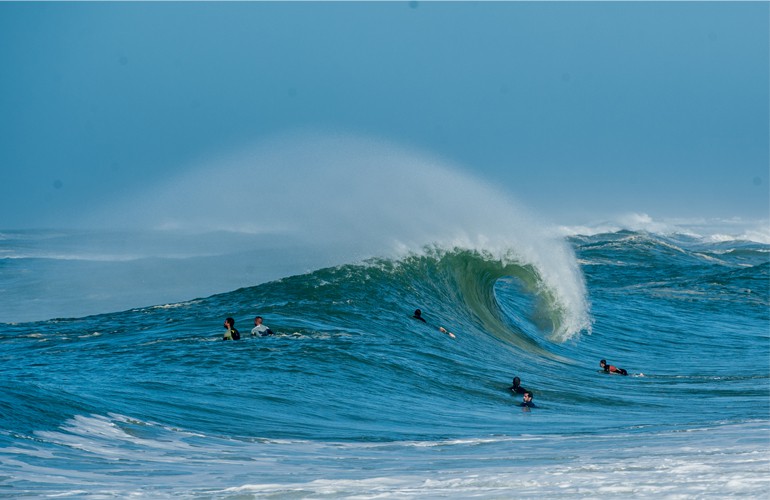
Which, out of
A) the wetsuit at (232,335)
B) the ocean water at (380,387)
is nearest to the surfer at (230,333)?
the wetsuit at (232,335)

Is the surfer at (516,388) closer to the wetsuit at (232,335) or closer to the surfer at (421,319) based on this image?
the surfer at (421,319)

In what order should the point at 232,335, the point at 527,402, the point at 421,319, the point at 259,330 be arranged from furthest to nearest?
the point at 421,319 → the point at 259,330 → the point at 232,335 → the point at 527,402

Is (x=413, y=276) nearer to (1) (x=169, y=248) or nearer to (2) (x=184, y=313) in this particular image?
(2) (x=184, y=313)

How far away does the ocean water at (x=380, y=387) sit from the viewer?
28.6 ft

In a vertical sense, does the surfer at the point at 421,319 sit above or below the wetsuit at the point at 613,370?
above

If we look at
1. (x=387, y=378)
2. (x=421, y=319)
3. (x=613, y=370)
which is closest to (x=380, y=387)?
(x=387, y=378)

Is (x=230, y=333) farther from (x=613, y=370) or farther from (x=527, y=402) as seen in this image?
(x=613, y=370)

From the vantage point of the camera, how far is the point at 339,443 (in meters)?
11.3

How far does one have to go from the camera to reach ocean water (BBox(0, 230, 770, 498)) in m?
8.71

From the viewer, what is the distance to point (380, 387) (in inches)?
611

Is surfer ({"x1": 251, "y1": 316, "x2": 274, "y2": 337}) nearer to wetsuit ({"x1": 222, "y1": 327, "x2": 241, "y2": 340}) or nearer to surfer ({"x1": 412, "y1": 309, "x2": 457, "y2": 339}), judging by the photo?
wetsuit ({"x1": 222, "y1": 327, "x2": 241, "y2": 340})

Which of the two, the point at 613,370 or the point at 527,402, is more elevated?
the point at 613,370

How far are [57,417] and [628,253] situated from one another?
171 feet

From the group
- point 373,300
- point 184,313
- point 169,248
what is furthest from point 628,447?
point 169,248
